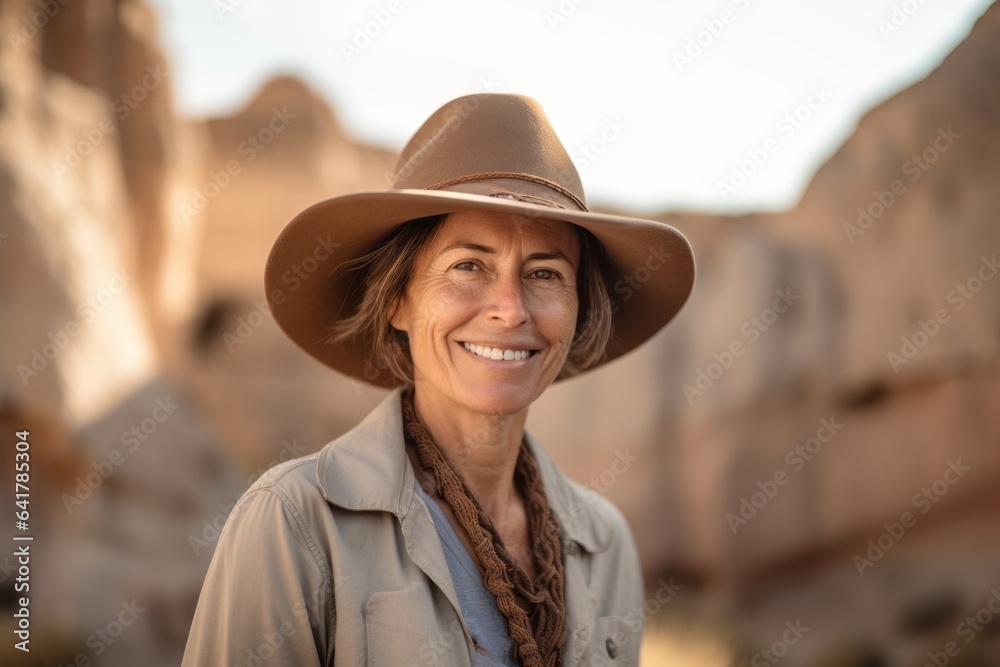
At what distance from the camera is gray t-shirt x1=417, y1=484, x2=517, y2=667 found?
174 cm

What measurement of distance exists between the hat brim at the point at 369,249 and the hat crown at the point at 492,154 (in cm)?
10

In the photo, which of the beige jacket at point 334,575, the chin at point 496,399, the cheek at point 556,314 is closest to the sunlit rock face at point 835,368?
the cheek at point 556,314

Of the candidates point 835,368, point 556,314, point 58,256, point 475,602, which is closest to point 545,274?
point 556,314

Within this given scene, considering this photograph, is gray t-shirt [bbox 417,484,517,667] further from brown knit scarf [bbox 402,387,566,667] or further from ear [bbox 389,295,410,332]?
ear [bbox 389,295,410,332]

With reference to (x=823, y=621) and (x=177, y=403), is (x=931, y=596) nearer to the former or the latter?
(x=823, y=621)

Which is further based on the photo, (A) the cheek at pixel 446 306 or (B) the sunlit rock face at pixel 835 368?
(B) the sunlit rock face at pixel 835 368

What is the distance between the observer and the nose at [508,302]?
71.3 inches

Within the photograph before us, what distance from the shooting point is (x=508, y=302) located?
1824 mm

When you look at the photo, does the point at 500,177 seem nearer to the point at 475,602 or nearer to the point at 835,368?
the point at 475,602

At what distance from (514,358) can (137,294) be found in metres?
7.97

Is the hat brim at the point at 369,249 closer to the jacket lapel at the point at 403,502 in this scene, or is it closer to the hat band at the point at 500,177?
the hat band at the point at 500,177

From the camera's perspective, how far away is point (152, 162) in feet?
29.3

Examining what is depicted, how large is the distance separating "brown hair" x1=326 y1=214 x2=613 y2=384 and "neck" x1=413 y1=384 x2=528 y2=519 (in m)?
0.16

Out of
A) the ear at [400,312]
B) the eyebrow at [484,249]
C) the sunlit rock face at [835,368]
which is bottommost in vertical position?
the sunlit rock face at [835,368]
